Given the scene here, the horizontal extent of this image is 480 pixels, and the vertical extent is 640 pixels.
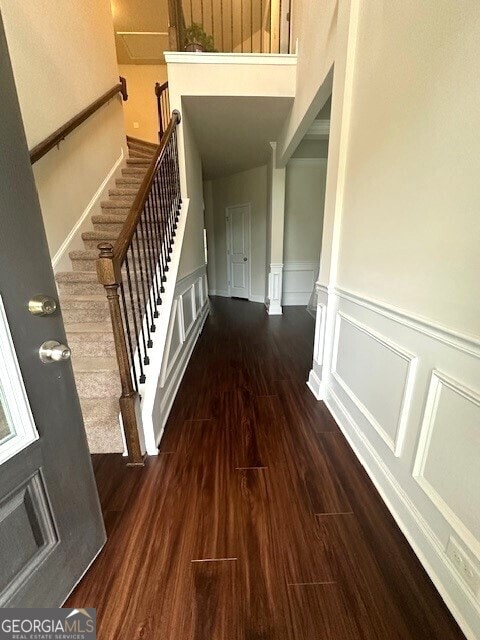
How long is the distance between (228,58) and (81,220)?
230cm

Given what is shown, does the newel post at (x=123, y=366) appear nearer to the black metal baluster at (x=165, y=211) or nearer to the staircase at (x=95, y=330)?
the staircase at (x=95, y=330)

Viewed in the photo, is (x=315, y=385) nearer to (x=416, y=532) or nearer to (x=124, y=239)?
(x=416, y=532)

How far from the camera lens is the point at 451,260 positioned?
0.91 meters

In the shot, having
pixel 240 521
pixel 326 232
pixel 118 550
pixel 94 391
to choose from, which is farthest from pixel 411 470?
pixel 94 391

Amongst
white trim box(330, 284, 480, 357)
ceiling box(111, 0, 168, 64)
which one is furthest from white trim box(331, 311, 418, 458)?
ceiling box(111, 0, 168, 64)

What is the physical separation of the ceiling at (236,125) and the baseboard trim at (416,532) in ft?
11.1

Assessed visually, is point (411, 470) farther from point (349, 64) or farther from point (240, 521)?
Result: point (349, 64)

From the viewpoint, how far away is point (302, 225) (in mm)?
4887

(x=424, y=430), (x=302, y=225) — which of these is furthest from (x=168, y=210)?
(x=302, y=225)

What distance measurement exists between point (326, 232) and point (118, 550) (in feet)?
7.13

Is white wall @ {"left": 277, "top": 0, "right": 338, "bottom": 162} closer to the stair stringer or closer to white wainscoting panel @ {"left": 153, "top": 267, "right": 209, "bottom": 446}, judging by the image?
the stair stringer

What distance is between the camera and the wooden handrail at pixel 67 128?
A: 2189 mm

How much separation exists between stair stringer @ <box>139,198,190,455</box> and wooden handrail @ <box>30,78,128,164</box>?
120cm

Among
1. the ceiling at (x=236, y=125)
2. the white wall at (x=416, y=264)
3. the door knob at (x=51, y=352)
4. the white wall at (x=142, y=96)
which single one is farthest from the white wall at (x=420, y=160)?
the white wall at (x=142, y=96)
